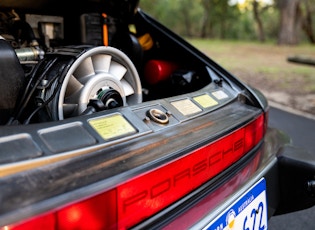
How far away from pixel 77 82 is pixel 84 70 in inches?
2.7

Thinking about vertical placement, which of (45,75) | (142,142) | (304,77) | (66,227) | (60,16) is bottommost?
(304,77)

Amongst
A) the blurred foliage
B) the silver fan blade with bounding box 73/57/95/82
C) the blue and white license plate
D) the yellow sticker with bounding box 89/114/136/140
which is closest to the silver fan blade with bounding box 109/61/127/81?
the silver fan blade with bounding box 73/57/95/82

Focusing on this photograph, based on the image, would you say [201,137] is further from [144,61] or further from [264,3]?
[264,3]

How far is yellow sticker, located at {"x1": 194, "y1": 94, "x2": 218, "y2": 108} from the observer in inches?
66.5

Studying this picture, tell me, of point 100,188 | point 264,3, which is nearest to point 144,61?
point 100,188

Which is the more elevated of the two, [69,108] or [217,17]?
[69,108]

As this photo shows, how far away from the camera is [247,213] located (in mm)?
1485

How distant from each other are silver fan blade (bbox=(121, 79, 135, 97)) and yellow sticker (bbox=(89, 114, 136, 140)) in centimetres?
42

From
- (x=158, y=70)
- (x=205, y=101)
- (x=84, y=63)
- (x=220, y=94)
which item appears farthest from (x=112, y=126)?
(x=158, y=70)

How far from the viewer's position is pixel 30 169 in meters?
0.95

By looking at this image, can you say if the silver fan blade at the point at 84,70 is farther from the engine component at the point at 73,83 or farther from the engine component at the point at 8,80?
the engine component at the point at 8,80

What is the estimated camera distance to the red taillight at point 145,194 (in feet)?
3.10

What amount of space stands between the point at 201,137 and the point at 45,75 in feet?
2.26

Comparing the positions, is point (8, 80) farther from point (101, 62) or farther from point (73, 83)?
point (101, 62)
